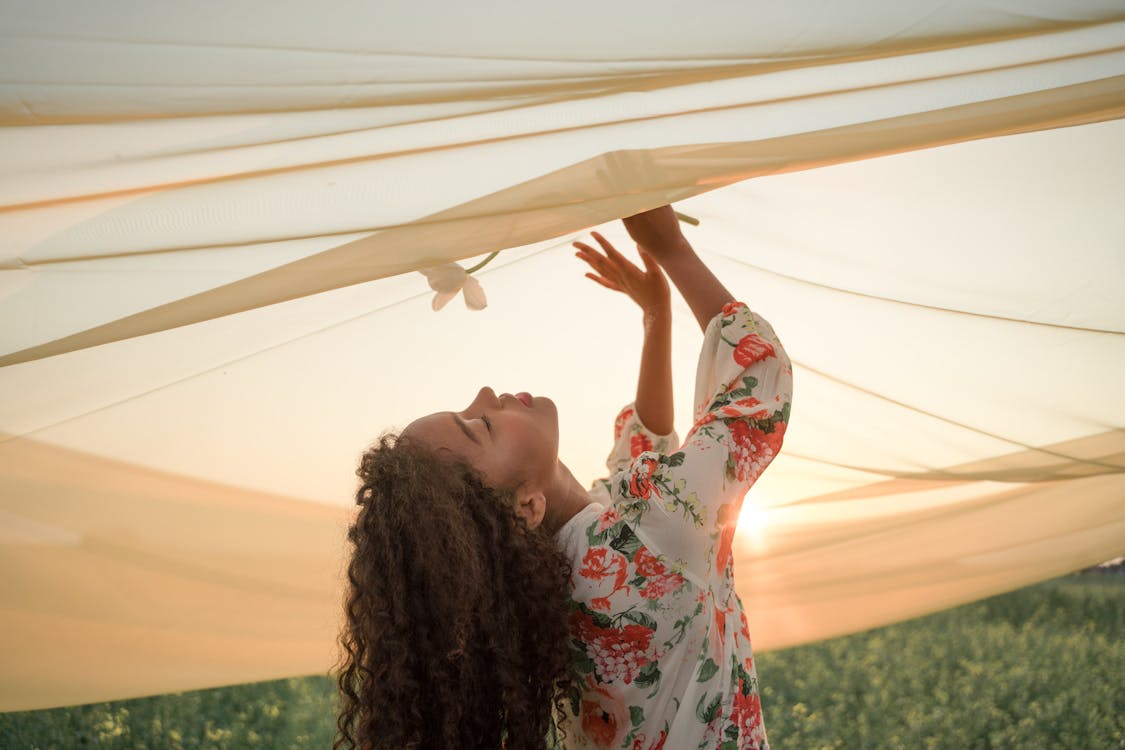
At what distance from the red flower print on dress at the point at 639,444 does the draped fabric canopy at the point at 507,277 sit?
38 centimetres

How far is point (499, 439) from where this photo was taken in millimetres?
1790

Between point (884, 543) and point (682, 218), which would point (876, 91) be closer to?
point (682, 218)

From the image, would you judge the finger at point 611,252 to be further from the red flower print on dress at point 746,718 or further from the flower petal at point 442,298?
the red flower print on dress at point 746,718

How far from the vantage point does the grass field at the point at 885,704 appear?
13.4 ft

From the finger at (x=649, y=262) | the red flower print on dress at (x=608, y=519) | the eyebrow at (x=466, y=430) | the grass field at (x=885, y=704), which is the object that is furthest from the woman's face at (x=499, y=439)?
the grass field at (x=885, y=704)

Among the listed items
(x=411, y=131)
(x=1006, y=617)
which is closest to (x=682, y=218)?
(x=411, y=131)

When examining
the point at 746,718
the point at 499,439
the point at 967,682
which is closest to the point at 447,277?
the point at 499,439

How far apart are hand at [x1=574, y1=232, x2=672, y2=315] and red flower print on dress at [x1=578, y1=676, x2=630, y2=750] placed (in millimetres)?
731

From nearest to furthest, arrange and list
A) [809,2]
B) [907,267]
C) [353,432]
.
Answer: [809,2], [907,267], [353,432]

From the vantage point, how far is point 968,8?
1433 mm

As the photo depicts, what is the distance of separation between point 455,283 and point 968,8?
1.02 meters

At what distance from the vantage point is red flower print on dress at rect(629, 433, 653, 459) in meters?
2.20

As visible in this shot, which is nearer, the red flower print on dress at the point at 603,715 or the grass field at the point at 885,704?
the red flower print on dress at the point at 603,715

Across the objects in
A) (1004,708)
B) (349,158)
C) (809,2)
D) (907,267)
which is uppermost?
(907,267)
